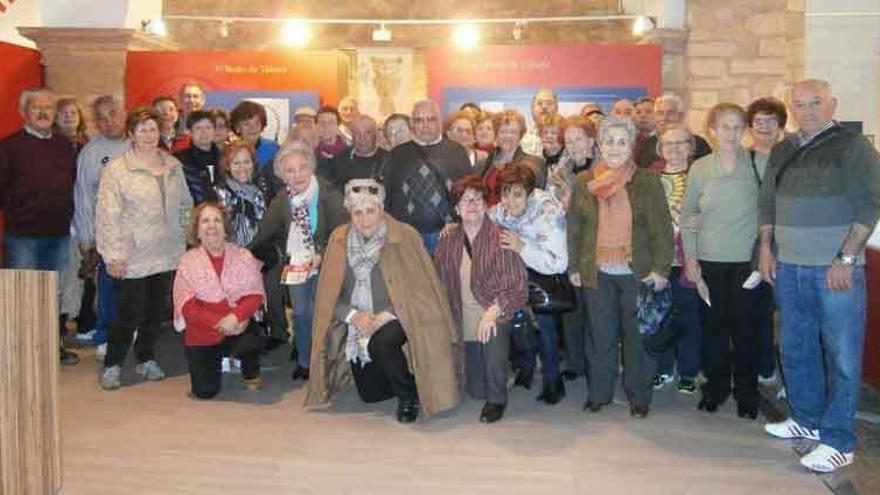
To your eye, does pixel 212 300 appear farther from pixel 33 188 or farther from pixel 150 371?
pixel 33 188

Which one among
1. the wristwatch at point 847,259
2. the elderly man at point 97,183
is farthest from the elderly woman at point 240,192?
the wristwatch at point 847,259

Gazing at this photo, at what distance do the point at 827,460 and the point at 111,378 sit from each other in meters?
3.53

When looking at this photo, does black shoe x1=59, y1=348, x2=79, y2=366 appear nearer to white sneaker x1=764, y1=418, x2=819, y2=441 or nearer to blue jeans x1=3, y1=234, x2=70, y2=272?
blue jeans x1=3, y1=234, x2=70, y2=272

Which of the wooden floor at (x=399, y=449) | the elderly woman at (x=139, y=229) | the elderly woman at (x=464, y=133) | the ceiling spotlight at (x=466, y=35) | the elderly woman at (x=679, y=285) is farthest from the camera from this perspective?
the ceiling spotlight at (x=466, y=35)

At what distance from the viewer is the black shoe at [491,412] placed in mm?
4078

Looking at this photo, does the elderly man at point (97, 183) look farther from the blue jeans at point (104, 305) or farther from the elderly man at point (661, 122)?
the elderly man at point (661, 122)

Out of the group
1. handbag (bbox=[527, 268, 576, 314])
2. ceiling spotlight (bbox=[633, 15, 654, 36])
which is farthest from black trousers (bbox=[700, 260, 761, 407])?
ceiling spotlight (bbox=[633, 15, 654, 36])

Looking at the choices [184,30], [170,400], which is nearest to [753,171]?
[170,400]

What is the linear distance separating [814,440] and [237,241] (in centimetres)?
312

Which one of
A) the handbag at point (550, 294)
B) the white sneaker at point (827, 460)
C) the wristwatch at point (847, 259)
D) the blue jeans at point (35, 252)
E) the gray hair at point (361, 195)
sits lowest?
the white sneaker at point (827, 460)

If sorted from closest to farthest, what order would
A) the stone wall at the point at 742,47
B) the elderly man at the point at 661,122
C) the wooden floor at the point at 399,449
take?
the wooden floor at the point at 399,449
the elderly man at the point at 661,122
the stone wall at the point at 742,47

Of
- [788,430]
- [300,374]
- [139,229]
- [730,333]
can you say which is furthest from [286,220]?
[788,430]

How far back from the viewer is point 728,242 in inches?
155

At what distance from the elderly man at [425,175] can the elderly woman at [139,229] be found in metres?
1.21
